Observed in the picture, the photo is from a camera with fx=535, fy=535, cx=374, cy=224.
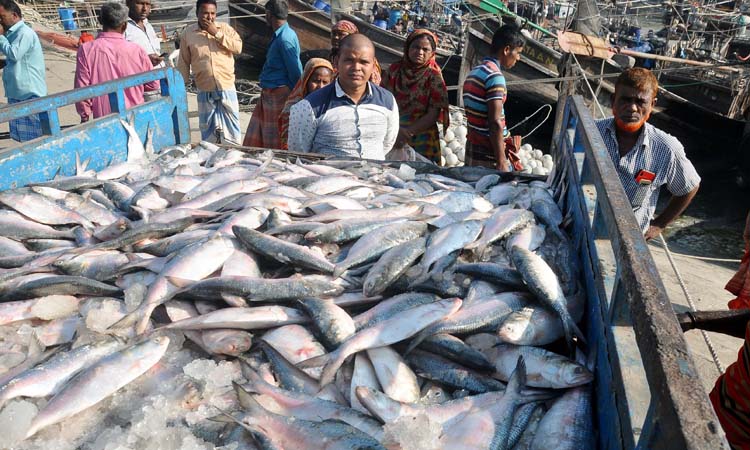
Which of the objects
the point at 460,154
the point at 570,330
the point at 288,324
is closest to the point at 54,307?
the point at 288,324

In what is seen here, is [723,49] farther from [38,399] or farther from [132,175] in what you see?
[38,399]

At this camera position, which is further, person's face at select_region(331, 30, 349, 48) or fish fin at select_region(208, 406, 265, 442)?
person's face at select_region(331, 30, 349, 48)

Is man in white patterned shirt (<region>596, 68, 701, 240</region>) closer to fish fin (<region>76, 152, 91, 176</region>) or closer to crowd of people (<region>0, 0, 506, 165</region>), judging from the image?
crowd of people (<region>0, 0, 506, 165</region>)

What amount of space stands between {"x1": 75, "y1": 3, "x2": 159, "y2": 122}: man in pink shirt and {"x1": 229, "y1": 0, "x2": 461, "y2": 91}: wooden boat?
20.6ft

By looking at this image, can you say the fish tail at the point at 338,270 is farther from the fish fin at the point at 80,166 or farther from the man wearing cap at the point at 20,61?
the man wearing cap at the point at 20,61

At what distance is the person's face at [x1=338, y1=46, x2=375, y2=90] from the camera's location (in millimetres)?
4055

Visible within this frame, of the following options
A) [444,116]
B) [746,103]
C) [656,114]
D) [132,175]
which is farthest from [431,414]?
[746,103]

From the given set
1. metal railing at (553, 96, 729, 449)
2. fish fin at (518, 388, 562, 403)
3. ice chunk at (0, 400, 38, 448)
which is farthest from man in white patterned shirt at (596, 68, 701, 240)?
ice chunk at (0, 400, 38, 448)

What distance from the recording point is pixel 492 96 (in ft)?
15.7

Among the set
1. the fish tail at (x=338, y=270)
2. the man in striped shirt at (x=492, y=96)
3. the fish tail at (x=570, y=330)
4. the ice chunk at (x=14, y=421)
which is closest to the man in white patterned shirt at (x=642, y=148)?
the man in striped shirt at (x=492, y=96)

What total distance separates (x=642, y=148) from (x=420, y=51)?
241 cm

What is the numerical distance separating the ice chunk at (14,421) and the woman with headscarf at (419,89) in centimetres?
402

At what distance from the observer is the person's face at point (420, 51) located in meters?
5.11

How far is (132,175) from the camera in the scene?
161 inches
